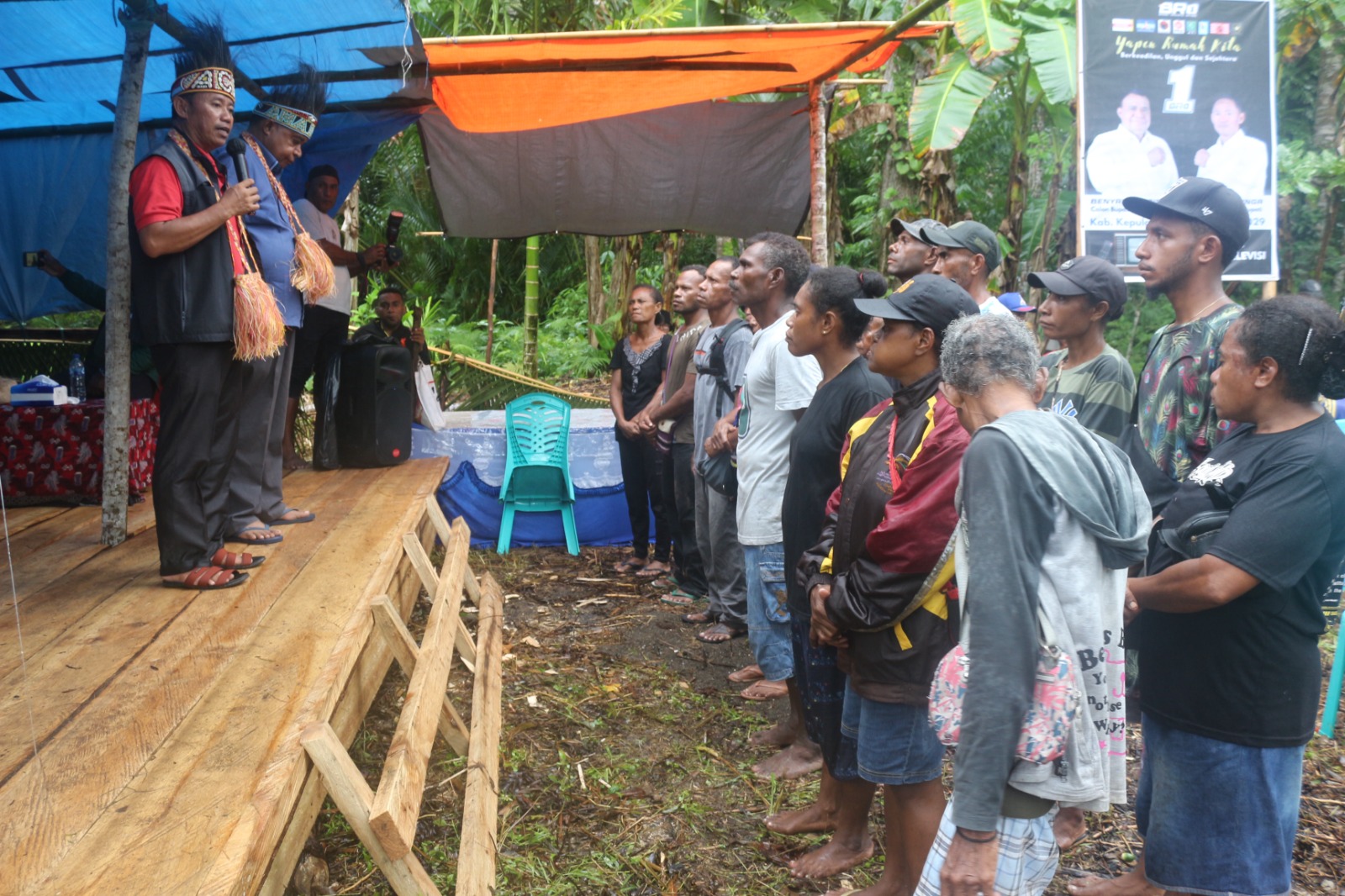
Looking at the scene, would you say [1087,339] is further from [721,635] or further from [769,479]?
[721,635]

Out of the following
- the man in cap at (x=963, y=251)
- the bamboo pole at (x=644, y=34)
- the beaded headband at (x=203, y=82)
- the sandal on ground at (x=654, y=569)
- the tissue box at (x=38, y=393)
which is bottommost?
the sandal on ground at (x=654, y=569)

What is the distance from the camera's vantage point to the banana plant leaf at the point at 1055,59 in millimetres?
7520

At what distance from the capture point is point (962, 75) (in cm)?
784

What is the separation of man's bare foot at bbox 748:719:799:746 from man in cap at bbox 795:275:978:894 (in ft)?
4.52

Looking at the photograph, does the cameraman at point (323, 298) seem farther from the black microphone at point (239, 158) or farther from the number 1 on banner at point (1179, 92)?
the number 1 on banner at point (1179, 92)

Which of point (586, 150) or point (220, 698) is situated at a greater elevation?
point (586, 150)

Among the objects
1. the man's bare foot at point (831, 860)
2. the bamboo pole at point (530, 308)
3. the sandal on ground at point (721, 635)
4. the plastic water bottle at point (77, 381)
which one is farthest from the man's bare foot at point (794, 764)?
the bamboo pole at point (530, 308)

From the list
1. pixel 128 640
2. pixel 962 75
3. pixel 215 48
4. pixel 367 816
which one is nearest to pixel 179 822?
pixel 367 816

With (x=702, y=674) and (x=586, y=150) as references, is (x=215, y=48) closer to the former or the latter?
(x=702, y=674)

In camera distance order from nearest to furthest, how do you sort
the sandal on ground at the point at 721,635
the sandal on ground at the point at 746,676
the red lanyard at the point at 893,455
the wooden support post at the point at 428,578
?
the red lanyard at the point at 893,455, the wooden support post at the point at 428,578, the sandal on ground at the point at 746,676, the sandal on ground at the point at 721,635

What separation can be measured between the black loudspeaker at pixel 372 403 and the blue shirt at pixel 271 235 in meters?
2.49

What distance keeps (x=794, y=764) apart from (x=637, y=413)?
345 cm

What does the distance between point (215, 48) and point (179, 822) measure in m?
2.73

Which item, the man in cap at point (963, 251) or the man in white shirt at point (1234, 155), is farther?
the man in white shirt at point (1234, 155)
